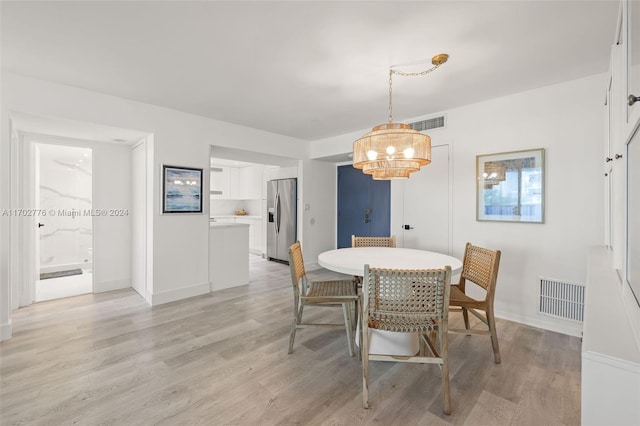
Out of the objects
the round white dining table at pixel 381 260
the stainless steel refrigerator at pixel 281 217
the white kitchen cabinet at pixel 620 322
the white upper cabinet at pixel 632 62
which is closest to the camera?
the white kitchen cabinet at pixel 620 322

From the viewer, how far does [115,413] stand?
1.63m

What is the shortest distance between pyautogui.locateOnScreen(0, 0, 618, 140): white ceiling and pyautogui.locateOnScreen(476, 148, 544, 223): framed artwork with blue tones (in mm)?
706

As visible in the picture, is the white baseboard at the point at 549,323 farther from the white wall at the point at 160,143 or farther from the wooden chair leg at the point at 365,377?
the white wall at the point at 160,143

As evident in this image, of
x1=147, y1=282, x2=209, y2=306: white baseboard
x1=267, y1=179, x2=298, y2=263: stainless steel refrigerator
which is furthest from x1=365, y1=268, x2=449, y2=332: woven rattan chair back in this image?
x1=267, y1=179, x2=298, y2=263: stainless steel refrigerator

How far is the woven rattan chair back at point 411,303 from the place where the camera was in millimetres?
1625

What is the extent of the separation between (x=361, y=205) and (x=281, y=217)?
1.71 meters

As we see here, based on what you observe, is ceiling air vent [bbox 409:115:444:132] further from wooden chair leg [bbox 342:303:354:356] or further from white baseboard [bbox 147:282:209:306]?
white baseboard [bbox 147:282:209:306]

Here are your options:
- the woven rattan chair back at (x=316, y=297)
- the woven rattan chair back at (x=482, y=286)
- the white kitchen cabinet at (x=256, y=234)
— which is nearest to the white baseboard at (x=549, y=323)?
the woven rattan chair back at (x=482, y=286)

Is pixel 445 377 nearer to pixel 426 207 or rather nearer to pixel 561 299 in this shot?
pixel 561 299

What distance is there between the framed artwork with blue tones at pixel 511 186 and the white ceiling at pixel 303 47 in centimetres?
71

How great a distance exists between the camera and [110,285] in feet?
13.0

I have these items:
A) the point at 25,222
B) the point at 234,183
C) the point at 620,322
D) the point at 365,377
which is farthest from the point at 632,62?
the point at 234,183

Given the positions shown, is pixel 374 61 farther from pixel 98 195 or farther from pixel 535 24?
pixel 98 195

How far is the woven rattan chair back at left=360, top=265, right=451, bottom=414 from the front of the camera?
1625 millimetres
